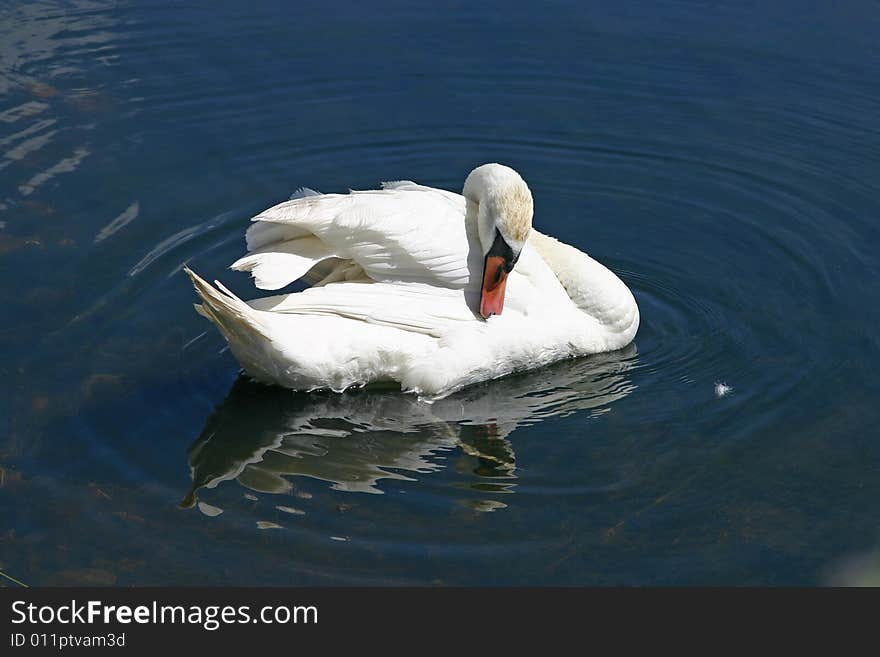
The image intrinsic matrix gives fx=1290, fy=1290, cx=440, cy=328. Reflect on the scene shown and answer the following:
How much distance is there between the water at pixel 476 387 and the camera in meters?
7.03

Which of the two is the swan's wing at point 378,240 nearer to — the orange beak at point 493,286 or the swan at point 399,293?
the swan at point 399,293

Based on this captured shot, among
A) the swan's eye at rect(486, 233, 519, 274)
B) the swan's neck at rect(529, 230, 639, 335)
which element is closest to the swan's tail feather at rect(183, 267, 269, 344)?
the swan's eye at rect(486, 233, 519, 274)

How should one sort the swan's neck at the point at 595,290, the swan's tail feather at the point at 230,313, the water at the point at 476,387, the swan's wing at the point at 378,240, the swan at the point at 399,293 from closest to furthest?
the water at the point at 476,387 < the swan's tail feather at the point at 230,313 < the swan at the point at 399,293 < the swan's wing at the point at 378,240 < the swan's neck at the point at 595,290

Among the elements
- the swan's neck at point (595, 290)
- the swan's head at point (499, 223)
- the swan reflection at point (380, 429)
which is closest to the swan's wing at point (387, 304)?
the swan's head at point (499, 223)

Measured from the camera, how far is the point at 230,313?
7754 mm

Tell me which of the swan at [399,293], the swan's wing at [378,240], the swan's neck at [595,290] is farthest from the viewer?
the swan's neck at [595,290]

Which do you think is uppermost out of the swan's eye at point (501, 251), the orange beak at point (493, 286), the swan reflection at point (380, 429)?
the swan's eye at point (501, 251)

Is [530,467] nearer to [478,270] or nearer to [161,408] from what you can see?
[478,270]

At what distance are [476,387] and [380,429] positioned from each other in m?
0.89

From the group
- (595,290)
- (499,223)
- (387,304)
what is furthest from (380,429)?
(595,290)

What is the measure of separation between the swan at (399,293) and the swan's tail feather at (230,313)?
3cm

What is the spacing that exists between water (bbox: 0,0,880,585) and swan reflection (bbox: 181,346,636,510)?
A: 2 cm

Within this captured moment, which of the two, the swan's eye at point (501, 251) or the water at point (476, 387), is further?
the swan's eye at point (501, 251)

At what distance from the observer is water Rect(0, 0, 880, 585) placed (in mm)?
7031
